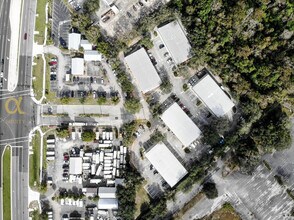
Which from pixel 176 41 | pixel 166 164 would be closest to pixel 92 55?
pixel 176 41

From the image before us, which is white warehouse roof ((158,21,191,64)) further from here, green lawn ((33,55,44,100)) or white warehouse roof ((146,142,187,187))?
green lawn ((33,55,44,100))

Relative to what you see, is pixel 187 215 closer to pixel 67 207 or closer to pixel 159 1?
pixel 67 207

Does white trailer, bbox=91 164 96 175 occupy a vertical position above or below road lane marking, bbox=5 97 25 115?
below

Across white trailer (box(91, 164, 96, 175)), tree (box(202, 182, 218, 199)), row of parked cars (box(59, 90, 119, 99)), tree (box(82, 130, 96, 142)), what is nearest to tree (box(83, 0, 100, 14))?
row of parked cars (box(59, 90, 119, 99))

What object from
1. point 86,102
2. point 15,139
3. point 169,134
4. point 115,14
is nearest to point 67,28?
point 115,14

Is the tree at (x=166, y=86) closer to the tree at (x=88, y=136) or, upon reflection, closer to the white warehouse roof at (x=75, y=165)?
the tree at (x=88, y=136)

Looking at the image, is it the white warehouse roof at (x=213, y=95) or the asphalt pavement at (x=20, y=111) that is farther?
the asphalt pavement at (x=20, y=111)

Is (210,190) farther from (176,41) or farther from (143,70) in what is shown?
(176,41)

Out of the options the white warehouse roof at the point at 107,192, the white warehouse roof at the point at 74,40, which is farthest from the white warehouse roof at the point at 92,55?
the white warehouse roof at the point at 107,192
